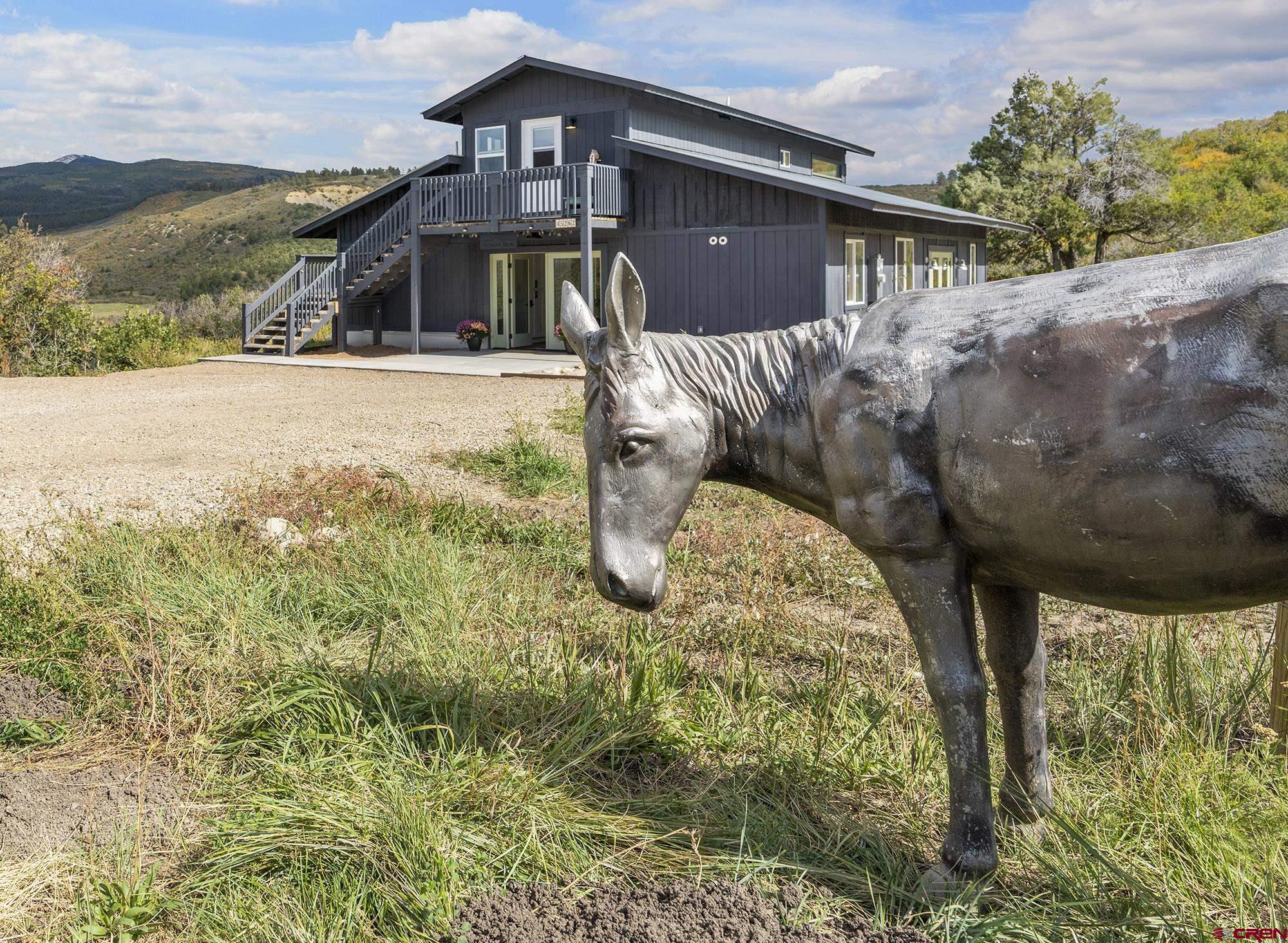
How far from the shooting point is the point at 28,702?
4.50 m

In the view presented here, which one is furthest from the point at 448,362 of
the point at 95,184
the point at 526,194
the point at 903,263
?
the point at 95,184

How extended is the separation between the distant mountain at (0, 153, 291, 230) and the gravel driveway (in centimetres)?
7752

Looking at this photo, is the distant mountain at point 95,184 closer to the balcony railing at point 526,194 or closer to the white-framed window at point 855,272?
the balcony railing at point 526,194

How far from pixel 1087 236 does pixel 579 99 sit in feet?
72.3

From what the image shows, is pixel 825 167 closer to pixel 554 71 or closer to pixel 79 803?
pixel 554 71

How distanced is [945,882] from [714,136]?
27.8m

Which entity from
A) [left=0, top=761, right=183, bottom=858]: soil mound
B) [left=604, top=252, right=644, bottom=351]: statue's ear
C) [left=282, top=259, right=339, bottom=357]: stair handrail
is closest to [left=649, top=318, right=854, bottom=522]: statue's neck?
[left=604, top=252, right=644, bottom=351]: statue's ear

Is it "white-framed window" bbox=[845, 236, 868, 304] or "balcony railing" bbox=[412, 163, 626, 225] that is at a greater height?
"balcony railing" bbox=[412, 163, 626, 225]

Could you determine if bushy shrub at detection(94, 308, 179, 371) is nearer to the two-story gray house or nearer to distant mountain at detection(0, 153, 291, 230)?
the two-story gray house

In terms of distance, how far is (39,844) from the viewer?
3.46m

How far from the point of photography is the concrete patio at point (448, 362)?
21.4 meters

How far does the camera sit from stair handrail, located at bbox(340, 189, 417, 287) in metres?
26.1

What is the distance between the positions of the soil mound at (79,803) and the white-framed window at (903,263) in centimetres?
2478

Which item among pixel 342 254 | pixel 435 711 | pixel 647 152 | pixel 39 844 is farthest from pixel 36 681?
pixel 342 254
